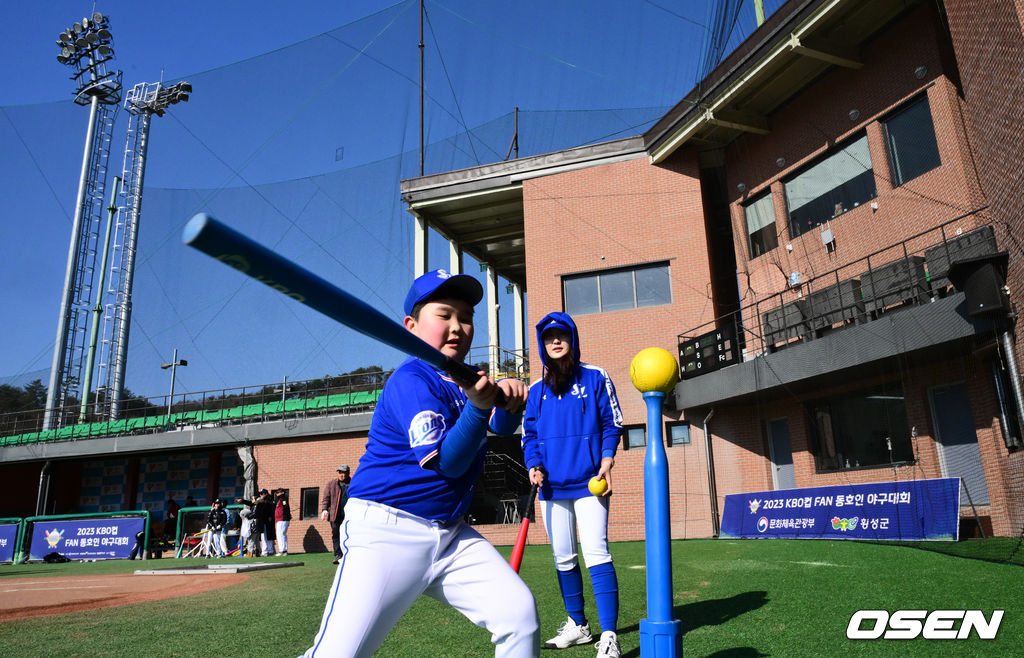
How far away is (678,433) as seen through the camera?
17.0 metres

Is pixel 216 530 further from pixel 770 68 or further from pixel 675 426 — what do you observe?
pixel 770 68

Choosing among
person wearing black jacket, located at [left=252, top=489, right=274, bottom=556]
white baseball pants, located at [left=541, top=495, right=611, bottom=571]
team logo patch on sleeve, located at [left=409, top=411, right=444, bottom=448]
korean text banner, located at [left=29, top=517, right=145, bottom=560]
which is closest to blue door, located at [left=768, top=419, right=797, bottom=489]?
person wearing black jacket, located at [left=252, top=489, right=274, bottom=556]

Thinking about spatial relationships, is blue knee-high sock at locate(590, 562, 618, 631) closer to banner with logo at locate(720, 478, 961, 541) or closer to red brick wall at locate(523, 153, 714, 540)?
banner with logo at locate(720, 478, 961, 541)

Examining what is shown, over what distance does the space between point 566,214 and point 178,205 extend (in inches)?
989

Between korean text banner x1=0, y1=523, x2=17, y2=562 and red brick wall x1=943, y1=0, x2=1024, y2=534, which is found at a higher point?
red brick wall x1=943, y1=0, x2=1024, y2=534

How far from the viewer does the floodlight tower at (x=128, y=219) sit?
33094mm

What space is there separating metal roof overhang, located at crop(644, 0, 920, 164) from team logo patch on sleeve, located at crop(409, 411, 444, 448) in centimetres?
1439

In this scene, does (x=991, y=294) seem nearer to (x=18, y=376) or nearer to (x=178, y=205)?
(x=178, y=205)

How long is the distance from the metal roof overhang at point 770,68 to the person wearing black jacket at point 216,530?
1521cm

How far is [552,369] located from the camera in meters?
4.08

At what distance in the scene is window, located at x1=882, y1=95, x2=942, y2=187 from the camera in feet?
41.1

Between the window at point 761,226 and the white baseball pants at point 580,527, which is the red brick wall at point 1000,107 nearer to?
the window at point 761,226

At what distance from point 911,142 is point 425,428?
14.4m

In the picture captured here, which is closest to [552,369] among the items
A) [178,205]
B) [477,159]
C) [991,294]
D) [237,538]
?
[991,294]
